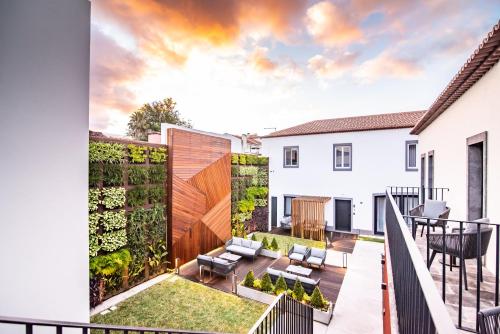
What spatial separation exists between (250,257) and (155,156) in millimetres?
6509

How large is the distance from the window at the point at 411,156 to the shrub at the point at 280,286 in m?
10.9

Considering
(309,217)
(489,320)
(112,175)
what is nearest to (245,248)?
(309,217)

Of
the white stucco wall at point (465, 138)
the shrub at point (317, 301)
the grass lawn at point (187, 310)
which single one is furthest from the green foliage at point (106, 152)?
the white stucco wall at point (465, 138)

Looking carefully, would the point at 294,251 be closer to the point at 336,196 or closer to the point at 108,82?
the point at 336,196

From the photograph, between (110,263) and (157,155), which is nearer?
(110,263)

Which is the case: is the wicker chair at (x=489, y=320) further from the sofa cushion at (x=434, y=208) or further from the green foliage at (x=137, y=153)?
the green foliage at (x=137, y=153)

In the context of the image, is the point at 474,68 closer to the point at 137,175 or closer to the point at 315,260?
the point at 315,260

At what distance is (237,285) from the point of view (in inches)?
328

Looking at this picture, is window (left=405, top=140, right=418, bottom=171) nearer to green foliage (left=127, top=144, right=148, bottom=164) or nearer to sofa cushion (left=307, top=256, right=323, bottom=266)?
sofa cushion (left=307, top=256, right=323, bottom=266)

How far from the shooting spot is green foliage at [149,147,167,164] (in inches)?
367

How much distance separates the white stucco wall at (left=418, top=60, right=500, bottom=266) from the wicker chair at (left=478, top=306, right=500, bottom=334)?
7.78 ft

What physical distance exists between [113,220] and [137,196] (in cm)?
121

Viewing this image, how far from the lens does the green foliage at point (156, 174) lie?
9273mm

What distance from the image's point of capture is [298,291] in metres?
7.28
